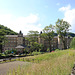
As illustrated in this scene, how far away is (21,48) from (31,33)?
15526 millimetres

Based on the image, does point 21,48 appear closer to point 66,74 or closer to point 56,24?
point 56,24

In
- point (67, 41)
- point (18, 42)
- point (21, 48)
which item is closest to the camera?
point (21, 48)

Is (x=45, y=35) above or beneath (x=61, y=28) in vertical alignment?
beneath

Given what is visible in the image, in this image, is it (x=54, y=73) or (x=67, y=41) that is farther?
(x=67, y=41)

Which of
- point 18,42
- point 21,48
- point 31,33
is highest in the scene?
point 31,33

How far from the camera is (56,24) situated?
40719 millimetres

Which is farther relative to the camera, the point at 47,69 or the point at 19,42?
the point at 19,42

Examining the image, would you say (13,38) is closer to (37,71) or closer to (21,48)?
(21,48)

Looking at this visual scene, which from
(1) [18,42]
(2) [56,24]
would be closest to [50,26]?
(2) [56,24]

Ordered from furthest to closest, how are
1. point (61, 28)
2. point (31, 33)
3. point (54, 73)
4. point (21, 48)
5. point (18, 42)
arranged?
point (18, 42), point (21, 48), point (31, 33), point (61, 28), point (54, 73)

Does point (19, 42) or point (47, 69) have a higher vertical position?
point (19, 42)

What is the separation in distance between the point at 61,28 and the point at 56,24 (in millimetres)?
3168

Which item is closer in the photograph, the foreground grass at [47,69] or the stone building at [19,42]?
the foreground grass at [47,69]

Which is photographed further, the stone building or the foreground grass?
the stone building
